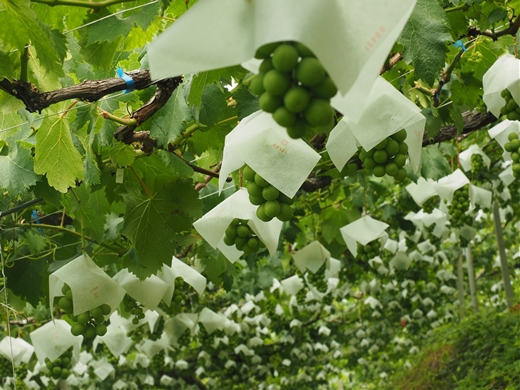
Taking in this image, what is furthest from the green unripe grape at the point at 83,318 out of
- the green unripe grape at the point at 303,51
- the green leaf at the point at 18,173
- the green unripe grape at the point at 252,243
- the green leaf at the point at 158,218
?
the green unripe grape at the point at 303,51

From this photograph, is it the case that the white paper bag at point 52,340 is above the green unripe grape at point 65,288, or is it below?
below

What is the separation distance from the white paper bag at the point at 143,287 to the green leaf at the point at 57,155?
58 cm

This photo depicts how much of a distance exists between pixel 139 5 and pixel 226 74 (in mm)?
343

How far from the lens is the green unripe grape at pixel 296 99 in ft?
2.73

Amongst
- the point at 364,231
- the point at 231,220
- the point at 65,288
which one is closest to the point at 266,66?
the point at 231,220

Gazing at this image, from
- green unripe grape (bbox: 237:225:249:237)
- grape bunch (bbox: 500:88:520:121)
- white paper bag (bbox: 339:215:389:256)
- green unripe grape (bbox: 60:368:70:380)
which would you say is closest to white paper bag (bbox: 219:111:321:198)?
green unripe grape (bbox: 237:225:249:237)

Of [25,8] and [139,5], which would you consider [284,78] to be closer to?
[25,8]

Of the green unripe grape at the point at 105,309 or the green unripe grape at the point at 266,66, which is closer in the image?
the green unripe grape at the point at 266,66

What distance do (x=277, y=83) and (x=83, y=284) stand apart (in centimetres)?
176

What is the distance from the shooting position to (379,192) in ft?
16.2

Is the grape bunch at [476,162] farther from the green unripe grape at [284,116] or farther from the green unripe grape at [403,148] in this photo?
the green unripe grape at [284,116]

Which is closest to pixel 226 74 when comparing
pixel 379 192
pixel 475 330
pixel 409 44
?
pixel 409 44

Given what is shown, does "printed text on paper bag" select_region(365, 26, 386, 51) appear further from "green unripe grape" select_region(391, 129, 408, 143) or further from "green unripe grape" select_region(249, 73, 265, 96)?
"green unripe grape" select_region(391, 129, 408, 143)

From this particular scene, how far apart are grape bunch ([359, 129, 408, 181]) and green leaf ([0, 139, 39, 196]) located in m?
1.42
